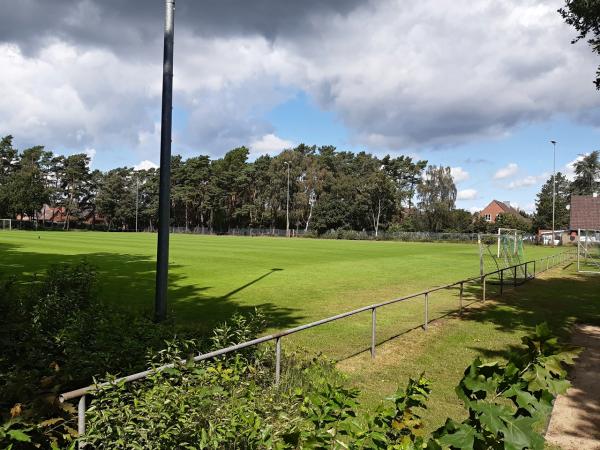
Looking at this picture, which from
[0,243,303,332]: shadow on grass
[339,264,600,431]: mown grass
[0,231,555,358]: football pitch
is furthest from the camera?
[0,243,303,332]: shadow on grass

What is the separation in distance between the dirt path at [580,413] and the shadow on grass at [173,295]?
209 inches

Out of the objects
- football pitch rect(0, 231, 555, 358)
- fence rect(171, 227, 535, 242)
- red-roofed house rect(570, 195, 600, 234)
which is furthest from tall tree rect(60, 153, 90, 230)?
red-roofed house rect(570, 195, 600, 234)

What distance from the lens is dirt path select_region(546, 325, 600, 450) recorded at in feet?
19.0

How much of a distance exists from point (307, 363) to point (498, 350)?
190 inches

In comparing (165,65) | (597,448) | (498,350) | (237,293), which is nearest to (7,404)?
(597,448)

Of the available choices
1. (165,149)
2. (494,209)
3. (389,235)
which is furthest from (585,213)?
(165,149)

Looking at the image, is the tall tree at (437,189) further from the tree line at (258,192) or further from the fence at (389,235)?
the fence at (389,235)

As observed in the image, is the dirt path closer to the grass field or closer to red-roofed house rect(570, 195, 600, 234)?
the grass field

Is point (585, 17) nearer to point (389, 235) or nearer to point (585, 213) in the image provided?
point (585, 213)

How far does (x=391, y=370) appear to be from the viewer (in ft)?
27.9

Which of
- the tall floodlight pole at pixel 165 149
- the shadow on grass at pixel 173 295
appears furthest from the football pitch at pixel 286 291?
the tall floodlight pole at pixel 165 149

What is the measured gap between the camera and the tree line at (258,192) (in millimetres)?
95438

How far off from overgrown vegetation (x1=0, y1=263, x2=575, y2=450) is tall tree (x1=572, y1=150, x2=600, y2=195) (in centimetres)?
11886

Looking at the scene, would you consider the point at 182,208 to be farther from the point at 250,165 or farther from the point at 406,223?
the point at 406,223
